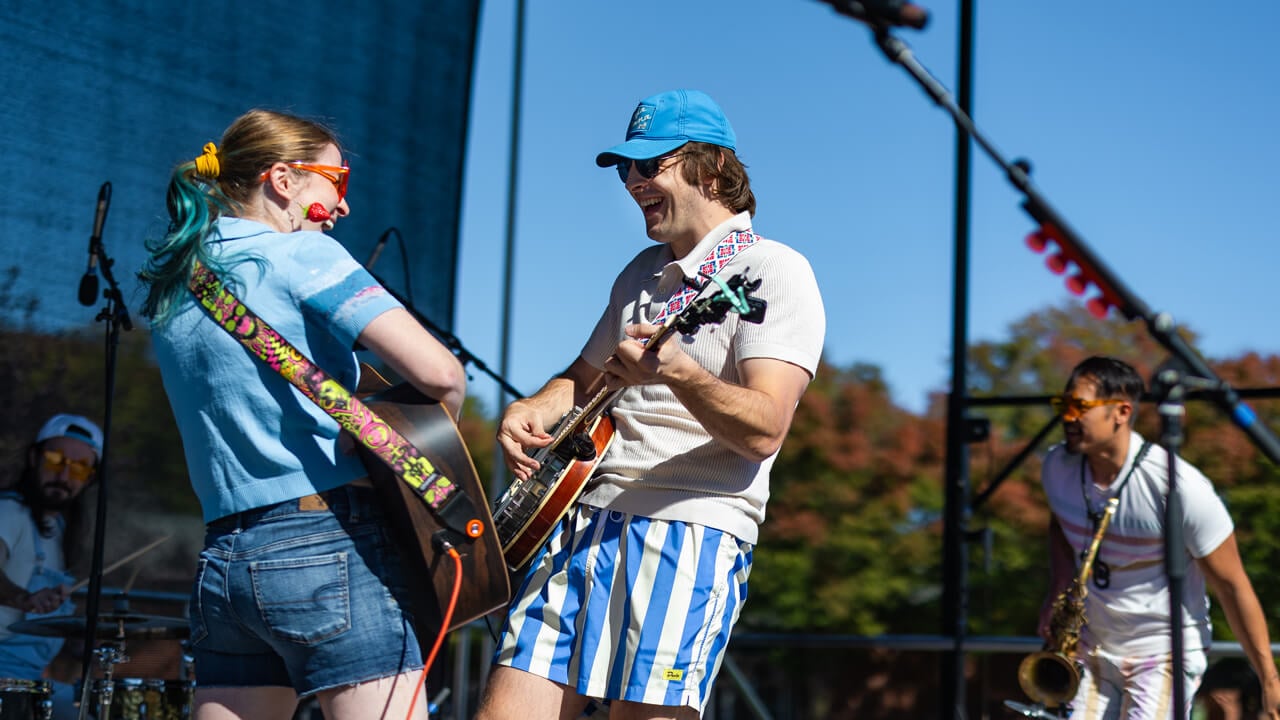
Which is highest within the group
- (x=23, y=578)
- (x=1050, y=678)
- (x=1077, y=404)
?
(x=1077, y=404)

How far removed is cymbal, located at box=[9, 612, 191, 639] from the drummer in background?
271 millimetres

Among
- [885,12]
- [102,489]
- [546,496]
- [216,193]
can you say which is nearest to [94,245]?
[102,489]

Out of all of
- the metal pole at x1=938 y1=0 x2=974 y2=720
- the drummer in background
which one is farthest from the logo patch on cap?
the metal pole at x1=938 y1=0 x2=974 y2=720

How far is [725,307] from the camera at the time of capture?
225 centimetres

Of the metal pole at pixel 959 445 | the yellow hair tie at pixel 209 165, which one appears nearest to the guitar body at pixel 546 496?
the yellow hair tie at pixel 209 165

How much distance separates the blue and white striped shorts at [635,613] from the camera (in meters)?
2.33

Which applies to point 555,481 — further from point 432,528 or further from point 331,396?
point 331,396

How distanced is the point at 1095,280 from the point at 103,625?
3.03 metres

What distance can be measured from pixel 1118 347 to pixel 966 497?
25.2 feet

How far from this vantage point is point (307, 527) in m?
1.93

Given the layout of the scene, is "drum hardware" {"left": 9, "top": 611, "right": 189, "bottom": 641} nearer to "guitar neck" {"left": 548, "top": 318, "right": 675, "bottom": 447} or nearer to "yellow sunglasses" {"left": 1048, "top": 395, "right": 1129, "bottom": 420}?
"guitar neck" {"left": 548, "top": 318, "right": 675, "bottom": 447}

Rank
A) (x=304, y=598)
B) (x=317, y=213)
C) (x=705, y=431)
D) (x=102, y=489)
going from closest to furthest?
(x=304, y=598) → (x=317, y=213) → (x=705, y=431) → (x=102, y=489)

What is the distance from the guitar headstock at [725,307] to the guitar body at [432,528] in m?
0.48

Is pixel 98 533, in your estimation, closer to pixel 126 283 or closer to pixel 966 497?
A: pixel 126 283
